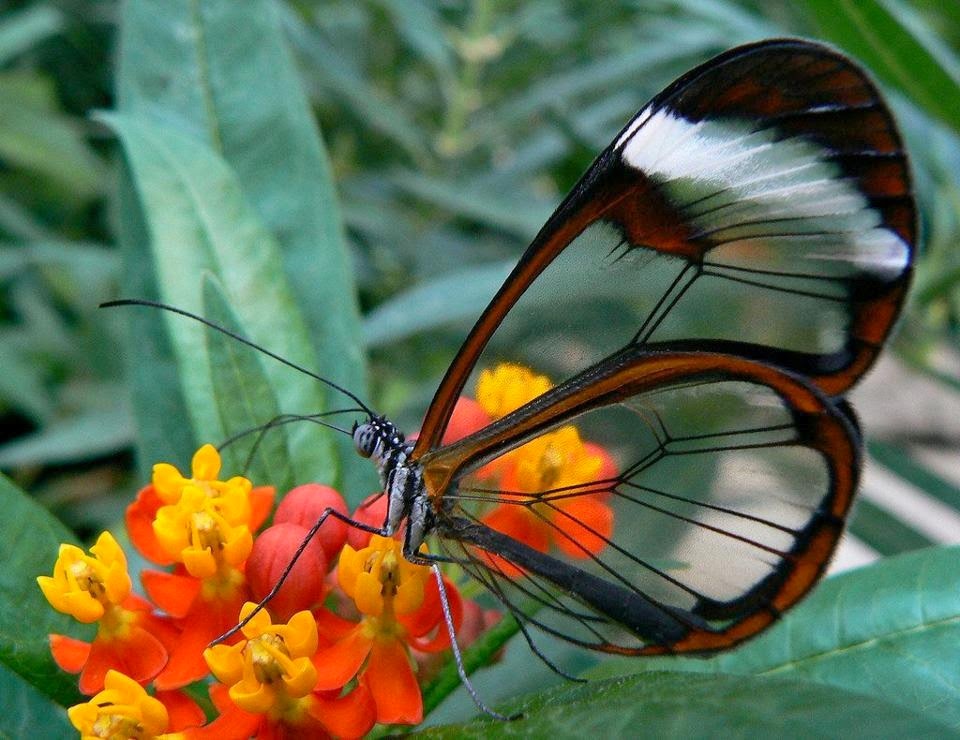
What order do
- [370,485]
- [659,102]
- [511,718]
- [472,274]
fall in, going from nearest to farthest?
[511,718]
[659,102]
[370,485]
[472,274]

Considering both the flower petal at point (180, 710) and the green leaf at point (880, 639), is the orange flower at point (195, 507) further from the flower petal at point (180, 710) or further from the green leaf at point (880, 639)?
the green leaf at point (880, 639)

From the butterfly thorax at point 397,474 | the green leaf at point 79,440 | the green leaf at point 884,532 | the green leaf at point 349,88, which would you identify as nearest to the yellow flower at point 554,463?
the butterfly thorax at point 397,474

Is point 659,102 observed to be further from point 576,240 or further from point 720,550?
point 720,550

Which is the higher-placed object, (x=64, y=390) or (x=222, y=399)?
(x=222, y=399)

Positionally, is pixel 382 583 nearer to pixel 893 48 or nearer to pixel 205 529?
pixel 205 529

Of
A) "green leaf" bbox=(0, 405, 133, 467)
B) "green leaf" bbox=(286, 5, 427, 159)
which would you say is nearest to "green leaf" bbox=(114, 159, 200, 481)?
"green leaf" bbox=(0, 405, 133, 467)

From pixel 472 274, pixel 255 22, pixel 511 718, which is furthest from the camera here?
pixel 472 274

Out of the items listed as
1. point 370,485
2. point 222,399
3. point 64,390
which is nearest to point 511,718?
point 222,399

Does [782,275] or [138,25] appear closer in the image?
[782,275]
